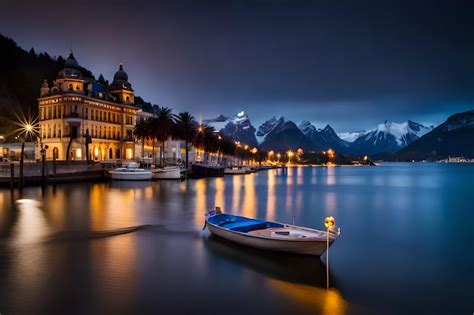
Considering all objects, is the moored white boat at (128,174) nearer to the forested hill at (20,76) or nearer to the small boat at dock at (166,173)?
the small boat at dock at (166,173)

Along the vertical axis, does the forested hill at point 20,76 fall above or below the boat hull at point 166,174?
above

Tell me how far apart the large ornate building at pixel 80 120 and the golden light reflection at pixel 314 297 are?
262 feet

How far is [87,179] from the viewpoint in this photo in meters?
75.8

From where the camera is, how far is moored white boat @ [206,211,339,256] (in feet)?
57.0

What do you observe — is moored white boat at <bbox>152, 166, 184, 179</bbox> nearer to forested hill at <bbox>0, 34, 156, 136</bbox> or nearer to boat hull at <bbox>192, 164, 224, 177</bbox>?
boat hull at <bbox>192, 164, 224, 177</bbox>

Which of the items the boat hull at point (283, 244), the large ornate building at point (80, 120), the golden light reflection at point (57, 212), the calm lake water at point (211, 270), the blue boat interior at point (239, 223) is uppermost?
the large ornate building at point (80, 120)

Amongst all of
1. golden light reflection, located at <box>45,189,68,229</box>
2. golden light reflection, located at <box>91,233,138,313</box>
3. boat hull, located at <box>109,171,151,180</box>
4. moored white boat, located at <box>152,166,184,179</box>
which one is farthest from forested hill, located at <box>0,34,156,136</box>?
golden light reflection, located at <box>91,233,138,313</box>

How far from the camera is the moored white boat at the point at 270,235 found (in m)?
17.4

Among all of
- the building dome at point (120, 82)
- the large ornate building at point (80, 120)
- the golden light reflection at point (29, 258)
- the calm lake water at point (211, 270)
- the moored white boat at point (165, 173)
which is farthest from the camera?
the building dome at point (120, 82)

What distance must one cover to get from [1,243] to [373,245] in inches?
951

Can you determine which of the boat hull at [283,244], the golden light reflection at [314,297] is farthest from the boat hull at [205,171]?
the golden light reflection at [314,297]

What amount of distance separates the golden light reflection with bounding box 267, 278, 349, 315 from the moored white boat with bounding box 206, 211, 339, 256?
9.01 ft

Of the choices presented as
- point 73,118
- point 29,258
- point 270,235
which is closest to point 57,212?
point 29,258

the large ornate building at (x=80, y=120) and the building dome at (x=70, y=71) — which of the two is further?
the building dome at (x=70, y=71)
